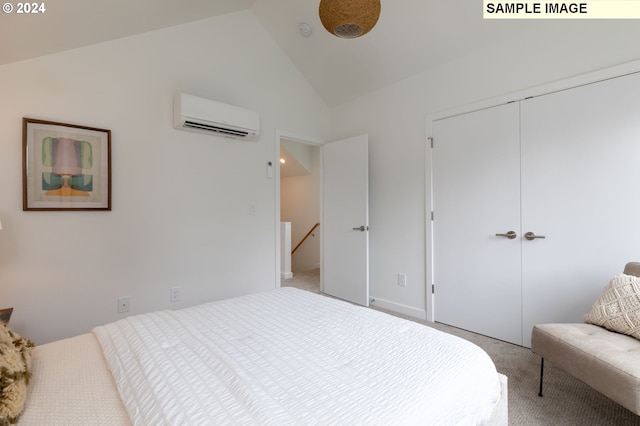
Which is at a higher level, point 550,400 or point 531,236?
point 531,236

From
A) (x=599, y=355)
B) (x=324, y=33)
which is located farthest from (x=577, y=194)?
(x=324, y=33)

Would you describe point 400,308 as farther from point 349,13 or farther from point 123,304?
point 349,13

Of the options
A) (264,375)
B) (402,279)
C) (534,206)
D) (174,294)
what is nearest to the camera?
(264,375)

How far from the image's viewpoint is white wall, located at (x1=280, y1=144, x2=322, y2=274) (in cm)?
583

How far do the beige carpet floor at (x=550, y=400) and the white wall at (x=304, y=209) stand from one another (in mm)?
3794

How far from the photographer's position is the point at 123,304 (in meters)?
2.35

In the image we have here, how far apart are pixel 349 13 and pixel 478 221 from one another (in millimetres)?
2080

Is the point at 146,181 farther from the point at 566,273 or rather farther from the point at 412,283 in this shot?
the point at 566,273

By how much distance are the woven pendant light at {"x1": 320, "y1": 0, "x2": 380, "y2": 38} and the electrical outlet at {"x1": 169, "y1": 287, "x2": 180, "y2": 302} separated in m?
2.36

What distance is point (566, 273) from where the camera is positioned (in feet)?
7.23

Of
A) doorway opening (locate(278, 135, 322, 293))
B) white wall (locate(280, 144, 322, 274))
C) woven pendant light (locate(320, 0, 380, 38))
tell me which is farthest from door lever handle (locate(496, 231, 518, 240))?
white wall (locate(280, 144, 322, 274))

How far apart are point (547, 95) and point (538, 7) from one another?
0.66 metres

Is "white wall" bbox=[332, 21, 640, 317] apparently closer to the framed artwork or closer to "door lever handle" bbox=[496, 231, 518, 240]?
"door lever handle" bbox=[496, 231, 518, 240]

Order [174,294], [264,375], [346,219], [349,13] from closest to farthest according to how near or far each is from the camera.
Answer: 1. [264,375]
2. [349,13]
3. [174,294]
4. [346,219]
